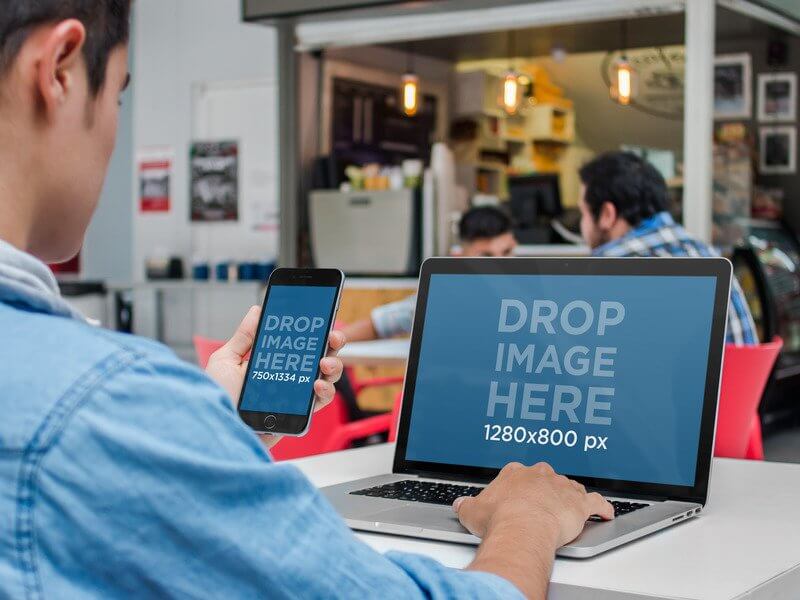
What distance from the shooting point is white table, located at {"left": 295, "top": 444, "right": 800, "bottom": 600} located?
3.19ft

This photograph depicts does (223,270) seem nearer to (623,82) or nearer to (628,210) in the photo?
(623,82)

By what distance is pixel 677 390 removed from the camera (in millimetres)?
1348

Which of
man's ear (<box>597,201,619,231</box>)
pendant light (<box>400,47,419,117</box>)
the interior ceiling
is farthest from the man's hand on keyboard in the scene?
pendant light (<box>400,47,419,117</box>)

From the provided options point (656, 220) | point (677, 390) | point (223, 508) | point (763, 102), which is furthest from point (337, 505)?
point (763, 102)

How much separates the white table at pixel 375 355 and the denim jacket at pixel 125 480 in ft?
8.34

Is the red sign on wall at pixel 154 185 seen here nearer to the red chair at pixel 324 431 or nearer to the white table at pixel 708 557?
the red chair at pixel 324 431

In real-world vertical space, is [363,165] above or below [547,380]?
above

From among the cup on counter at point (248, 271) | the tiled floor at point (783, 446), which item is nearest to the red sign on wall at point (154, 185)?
the cup on counter at point (248, 271)

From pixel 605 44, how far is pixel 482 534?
5756 millimetres

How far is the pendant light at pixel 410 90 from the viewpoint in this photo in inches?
276

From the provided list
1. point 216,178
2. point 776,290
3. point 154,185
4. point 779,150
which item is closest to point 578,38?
point 779,150

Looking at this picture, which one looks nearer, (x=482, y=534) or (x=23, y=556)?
(x=23, y=556)

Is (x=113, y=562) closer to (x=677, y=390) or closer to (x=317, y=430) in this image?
(x=677, y=390)

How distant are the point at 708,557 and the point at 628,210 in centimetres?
271
